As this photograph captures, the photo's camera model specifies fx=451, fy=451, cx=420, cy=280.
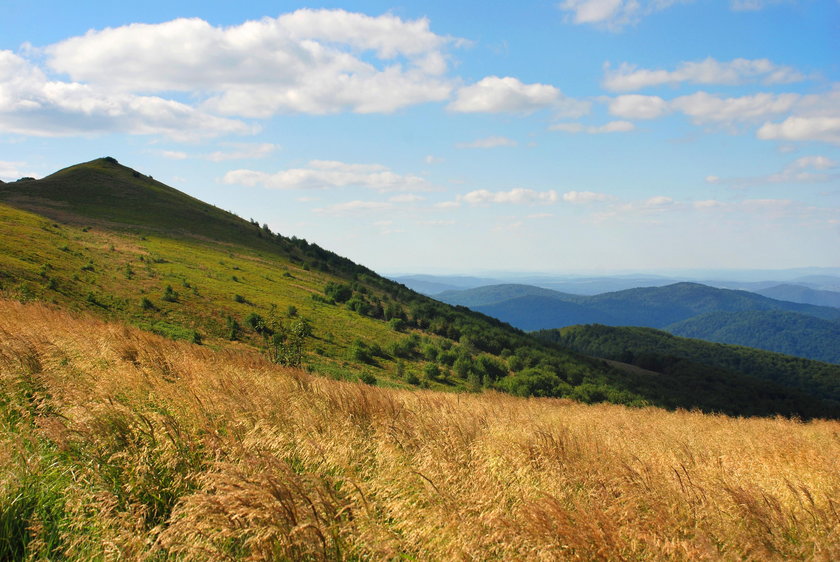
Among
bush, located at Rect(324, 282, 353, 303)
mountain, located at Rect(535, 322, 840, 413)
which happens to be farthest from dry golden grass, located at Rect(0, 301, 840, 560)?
mountain, located at Rect(535, 322, 840, 413)

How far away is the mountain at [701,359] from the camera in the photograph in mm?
114562

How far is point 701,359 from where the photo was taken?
6196 inches

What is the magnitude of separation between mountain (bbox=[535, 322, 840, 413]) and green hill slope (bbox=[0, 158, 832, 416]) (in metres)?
22.0

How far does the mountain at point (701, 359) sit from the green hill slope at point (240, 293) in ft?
72.3

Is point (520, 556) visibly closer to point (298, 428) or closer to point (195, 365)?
point (298, 428)

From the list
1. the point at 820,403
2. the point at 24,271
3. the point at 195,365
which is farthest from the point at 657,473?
the point at 820,403

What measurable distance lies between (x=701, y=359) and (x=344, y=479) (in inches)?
7243

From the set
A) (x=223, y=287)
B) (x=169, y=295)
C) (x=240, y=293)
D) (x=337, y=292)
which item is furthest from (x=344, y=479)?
(x=337, y=292)

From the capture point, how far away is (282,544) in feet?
11.0

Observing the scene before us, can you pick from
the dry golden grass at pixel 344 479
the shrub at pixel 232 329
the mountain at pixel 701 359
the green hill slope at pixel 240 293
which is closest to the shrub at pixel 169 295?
the green hill slope at pixel 240 293

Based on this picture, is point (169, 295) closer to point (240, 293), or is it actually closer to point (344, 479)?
point (240, 293)

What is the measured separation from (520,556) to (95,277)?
1661 inches

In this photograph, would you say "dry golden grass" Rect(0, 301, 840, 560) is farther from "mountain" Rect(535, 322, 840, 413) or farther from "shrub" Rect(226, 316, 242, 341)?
"mountain" Rect(535, 322, 840, 413)

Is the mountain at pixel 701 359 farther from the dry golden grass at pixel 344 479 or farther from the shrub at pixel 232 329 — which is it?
the dry golden grass at pixel 344 479
